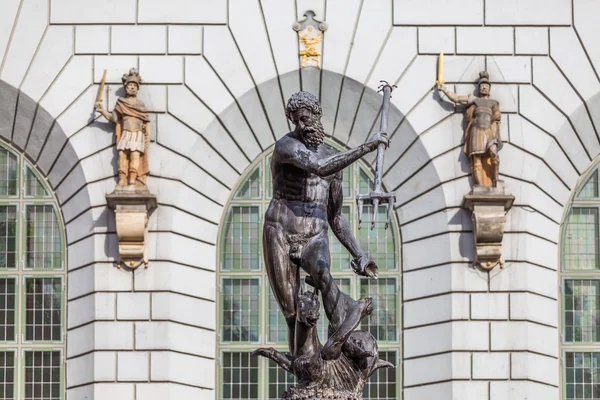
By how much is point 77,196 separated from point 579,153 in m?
8.77

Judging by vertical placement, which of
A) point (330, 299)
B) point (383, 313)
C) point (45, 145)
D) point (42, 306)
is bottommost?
point (330, 299)

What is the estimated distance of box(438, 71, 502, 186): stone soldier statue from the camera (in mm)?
32062

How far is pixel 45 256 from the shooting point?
3344 cm

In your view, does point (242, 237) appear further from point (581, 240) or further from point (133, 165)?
point (581, 240)

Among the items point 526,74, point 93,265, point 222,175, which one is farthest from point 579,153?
point 93,265

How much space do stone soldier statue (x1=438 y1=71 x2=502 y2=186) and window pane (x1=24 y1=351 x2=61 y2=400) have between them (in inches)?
313

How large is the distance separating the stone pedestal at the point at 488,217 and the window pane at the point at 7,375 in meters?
8.31

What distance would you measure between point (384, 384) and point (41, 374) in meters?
5.96

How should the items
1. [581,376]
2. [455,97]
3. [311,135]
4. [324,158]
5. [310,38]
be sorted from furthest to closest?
[581,376] < [310,38] < [455,97] < [311,135] < [324,158]

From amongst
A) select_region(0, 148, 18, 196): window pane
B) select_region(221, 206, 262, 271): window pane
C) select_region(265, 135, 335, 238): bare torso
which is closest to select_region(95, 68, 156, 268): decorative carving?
select_region(221, 206, 262, 271): window pane

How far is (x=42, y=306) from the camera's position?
109 feet

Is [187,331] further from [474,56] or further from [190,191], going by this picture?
[474,56]

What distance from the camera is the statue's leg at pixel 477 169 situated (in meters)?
32.2

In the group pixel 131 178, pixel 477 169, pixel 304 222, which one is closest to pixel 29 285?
pixel 131 178
